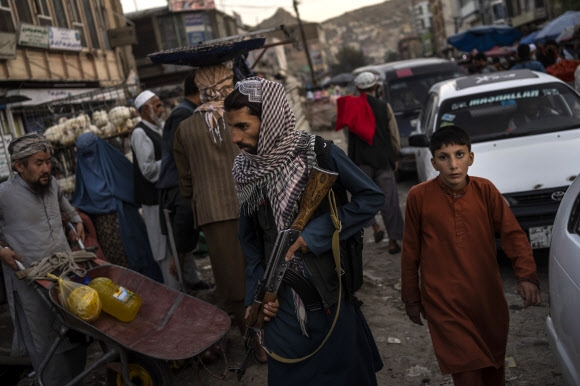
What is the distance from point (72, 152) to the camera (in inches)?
330

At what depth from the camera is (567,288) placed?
265 centimetres

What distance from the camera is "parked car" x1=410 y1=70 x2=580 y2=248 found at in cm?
530

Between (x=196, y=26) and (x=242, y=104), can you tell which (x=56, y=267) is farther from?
(x=196, y=26)

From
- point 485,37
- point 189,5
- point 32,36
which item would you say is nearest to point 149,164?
point 32,36

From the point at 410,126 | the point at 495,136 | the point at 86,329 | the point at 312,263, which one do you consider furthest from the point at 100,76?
the point at 312,263

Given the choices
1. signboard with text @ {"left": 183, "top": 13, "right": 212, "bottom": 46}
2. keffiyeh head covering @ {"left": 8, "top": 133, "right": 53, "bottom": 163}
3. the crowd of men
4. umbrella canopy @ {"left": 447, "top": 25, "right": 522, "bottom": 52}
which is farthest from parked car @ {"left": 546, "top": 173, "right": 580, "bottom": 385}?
signboard with text @ {"left": 183, "top": 13, "right": 212, "bottom": 46}

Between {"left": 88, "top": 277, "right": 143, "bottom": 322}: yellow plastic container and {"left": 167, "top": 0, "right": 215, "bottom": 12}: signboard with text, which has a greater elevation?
{"left": 167, "top": 0, "right": 215, "bottom": 12}: signboard with text

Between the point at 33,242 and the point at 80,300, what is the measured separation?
714 millimetres

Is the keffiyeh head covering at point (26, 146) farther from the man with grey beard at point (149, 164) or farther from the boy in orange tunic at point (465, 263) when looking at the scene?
the boy in orange tunic at point (465, 263)

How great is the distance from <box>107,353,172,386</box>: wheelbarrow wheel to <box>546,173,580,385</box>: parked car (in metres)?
2.32

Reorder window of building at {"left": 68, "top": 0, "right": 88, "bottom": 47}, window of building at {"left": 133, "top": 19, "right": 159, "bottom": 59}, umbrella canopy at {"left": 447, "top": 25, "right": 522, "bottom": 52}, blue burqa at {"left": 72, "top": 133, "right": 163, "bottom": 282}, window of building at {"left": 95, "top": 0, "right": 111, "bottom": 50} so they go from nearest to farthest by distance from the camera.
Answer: blue burqa at {"left": 72, "top": 133, "right": 163, "bottom": 282}
umbrella canopy at {"left": 447, "top": 25, "right": 522, "bottom": 52}
window of building at {"left": 68, "top": 0, "right": 88, "bottom": 47}
window of building at {"left": 95, "top": 0, "right": 111, "bottom": 50}
window of building at {"left": 133, "top": 19, "right": 159, "bottom": 59}

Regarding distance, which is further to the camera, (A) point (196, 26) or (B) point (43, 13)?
(A) point (196, 26)

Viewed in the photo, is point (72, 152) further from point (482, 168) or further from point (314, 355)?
point (314, 355)

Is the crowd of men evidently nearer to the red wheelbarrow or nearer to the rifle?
the rifle
